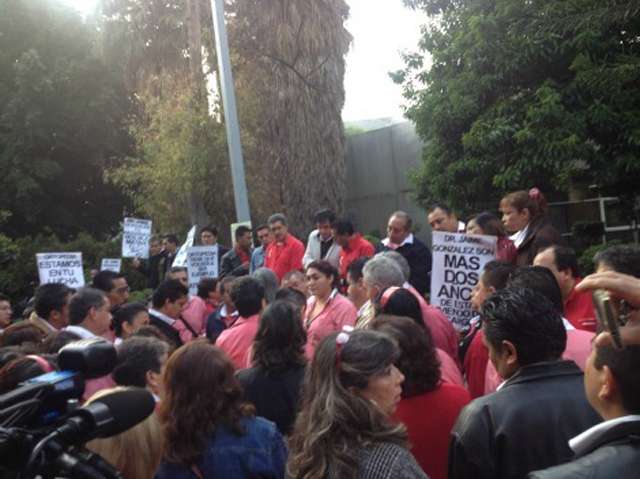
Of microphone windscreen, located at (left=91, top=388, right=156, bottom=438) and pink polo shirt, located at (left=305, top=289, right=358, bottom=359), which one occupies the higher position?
microphone windscreen, located at (left=91, top=388, right=156, bottom=438)

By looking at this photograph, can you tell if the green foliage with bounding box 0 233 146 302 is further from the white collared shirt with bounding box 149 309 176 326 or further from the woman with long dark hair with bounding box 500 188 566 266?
the woman with long dark hair with bounding box 500 188 566 266

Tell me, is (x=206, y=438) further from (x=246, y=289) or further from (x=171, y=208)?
(x=171, y=208)

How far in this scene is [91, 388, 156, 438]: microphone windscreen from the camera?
2.25 meters

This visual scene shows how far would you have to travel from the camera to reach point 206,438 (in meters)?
3.83

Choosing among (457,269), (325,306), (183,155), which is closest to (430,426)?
(325,306)

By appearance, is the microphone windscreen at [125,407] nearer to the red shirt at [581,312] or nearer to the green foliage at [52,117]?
the red shirt at [581,312]

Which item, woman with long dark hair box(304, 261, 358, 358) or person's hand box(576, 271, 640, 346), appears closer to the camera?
person's hand box(576, 271, 640, 346)

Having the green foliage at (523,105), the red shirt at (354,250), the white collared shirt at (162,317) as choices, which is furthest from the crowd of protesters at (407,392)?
the green foliage at (523,105)

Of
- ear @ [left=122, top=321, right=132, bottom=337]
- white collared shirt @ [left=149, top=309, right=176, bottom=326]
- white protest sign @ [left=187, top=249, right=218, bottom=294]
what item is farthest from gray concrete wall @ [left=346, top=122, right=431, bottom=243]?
ear @ [left=122, top=321, right=132, bottom=337]

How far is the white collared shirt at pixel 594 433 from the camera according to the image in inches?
87.0

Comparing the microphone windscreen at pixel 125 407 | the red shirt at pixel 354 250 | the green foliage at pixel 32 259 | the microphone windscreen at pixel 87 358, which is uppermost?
the microphone windscreen at pixel 87 358

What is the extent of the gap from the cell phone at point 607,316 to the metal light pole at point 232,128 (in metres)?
12.5

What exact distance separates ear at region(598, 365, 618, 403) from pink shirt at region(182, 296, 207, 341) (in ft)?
21.7

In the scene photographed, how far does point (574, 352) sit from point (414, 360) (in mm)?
881
